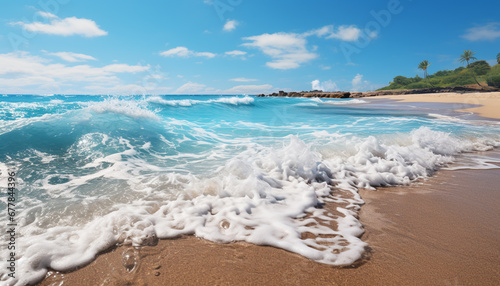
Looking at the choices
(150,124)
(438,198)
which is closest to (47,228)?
(438,198)

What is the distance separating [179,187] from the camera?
11.5 ft

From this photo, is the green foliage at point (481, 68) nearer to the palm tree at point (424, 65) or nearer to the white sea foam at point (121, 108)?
the palm tree at point (424, 65)

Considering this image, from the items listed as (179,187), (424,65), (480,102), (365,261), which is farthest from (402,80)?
(365,261)

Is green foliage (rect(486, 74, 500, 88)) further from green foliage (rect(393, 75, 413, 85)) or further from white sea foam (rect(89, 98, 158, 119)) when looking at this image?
white sea foam (rect(89, 98, 158, 119))

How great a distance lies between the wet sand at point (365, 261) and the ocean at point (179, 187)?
13cm

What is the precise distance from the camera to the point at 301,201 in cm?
312

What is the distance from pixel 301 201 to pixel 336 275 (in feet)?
4.41

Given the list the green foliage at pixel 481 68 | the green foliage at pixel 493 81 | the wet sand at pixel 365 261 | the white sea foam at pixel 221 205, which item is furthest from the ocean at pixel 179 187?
the green foliage at pixel 481 68

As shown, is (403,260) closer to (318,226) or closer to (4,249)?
(318,226)

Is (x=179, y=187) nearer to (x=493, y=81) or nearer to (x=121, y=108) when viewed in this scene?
(x=121, y=108)

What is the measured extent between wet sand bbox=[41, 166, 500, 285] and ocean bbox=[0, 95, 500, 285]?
134 mm

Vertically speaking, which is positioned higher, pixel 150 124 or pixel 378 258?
pixel 150 124

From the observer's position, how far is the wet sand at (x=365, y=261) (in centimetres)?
175

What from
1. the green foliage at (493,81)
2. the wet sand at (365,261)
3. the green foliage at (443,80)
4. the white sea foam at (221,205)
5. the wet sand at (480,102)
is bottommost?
the wet sand at (365,261)
